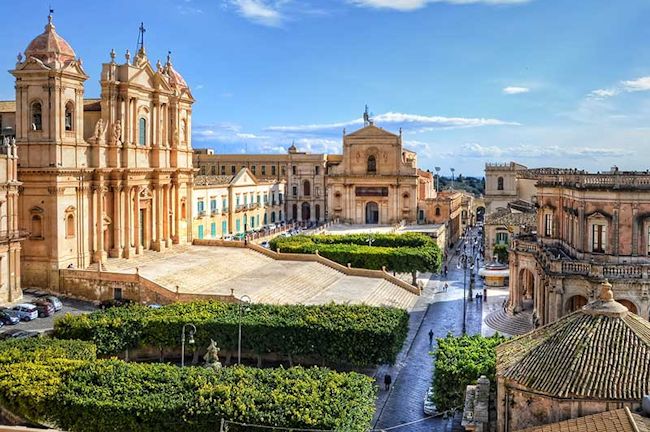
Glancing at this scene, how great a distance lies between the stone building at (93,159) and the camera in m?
46.2

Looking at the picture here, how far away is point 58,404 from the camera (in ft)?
78.8

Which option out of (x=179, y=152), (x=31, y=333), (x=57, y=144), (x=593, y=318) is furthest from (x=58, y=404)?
(x=179, y=152)

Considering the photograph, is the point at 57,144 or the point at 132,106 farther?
the point at 132,106

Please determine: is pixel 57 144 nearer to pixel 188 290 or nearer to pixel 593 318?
pixel 188 290

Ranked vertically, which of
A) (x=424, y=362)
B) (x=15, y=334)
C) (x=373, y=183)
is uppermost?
(x=373, y=183)

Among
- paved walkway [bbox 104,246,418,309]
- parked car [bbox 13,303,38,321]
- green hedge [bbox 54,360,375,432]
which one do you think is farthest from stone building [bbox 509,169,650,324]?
parked car [bbox 13,303,38,321]

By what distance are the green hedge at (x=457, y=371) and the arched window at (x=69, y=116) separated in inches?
1229

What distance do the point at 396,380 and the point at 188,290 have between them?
52.7 feet

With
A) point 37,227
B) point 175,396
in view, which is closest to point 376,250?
point 37,227

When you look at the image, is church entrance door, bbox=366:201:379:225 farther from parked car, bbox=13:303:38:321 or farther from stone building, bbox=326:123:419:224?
parked car, bbox=13:303:38:321

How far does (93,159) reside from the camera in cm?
5041

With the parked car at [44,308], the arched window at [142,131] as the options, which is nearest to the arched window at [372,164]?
the arched window at [142,131]

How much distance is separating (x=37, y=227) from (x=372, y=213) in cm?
5360

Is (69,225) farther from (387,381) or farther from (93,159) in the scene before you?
(387,381)
